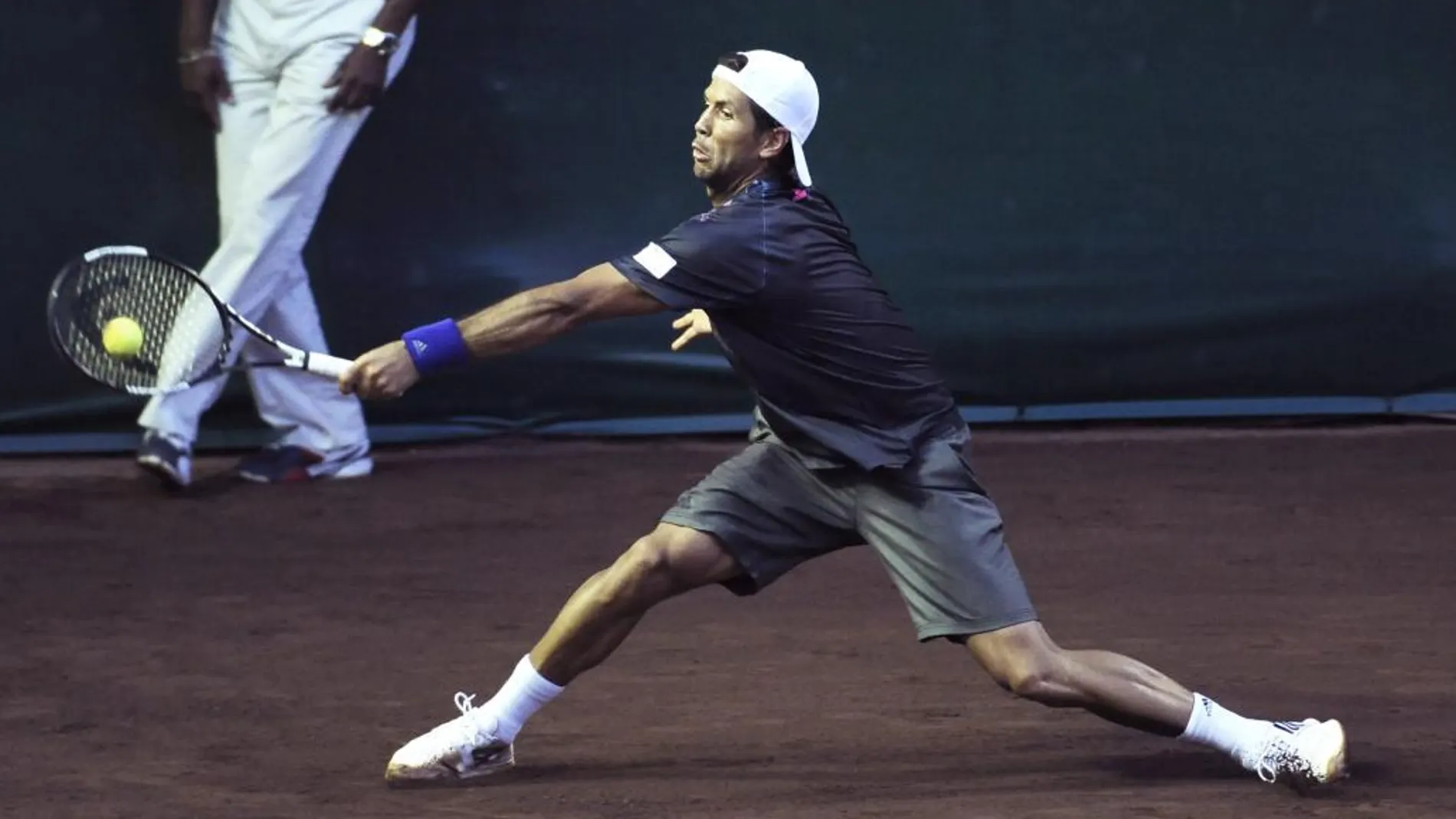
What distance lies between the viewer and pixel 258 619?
17.7 ft

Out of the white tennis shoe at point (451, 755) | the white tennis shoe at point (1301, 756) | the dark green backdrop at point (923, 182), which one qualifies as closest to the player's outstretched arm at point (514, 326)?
the white tennis shoe at point (451, 755)

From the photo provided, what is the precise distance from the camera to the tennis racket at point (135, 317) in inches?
180

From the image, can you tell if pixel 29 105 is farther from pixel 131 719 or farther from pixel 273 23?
pixel 131 719

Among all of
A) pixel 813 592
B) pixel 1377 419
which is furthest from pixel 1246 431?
pixel 813 592

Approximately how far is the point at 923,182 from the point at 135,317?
11.0ft

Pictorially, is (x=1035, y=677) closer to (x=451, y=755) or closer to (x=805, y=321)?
(x=805, y=321)

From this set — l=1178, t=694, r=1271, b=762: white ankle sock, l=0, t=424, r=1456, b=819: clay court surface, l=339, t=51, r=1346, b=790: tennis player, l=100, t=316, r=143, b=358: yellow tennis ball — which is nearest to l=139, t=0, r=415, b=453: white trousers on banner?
l=0, t=424, r=1456, b=819: clay court surface

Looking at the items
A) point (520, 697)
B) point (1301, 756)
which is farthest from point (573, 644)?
point (1301, 756)

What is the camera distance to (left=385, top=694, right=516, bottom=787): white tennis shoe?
4.11 m

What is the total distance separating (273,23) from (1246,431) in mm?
3544

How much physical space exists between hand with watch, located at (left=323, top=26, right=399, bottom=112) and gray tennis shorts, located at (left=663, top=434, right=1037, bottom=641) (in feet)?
9.38

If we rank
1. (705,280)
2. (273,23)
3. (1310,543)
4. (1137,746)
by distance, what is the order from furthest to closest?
(273,23), (1310,543), (1137,746), (705,280)

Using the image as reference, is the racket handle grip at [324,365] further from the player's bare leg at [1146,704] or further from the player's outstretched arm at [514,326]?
the player's bare leg at [1146,704]

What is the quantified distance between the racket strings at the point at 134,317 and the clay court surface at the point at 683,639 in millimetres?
653
